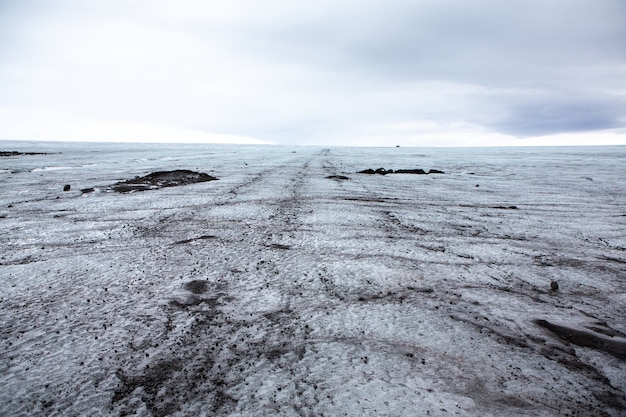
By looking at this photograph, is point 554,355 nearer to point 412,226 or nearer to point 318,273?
point 318,273

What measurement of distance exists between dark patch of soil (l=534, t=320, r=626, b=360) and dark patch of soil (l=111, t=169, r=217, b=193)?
5717 mm

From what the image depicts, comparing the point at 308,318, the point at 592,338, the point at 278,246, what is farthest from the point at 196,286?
the point at 592,338

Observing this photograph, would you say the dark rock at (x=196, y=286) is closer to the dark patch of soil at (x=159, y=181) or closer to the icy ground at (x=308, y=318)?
the icy ground at (x=308, y=318)

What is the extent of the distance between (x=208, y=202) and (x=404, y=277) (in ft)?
10.2

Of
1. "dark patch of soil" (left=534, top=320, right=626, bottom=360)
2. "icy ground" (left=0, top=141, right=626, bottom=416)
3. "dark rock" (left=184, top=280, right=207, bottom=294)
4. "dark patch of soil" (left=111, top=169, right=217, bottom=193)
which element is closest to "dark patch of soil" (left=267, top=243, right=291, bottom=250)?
"icy ground" (left=0, top=141, right=626, bottom=416)

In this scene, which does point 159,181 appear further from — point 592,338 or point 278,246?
point 592,338

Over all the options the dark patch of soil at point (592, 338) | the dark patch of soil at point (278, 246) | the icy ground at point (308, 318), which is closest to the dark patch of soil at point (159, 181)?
the icy ground at point (308, 318)

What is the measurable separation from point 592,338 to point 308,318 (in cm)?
123

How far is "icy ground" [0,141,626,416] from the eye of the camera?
4.05ft

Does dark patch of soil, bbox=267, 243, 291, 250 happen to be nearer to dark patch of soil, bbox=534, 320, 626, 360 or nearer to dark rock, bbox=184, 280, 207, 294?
dark rock, bbox=184, 280, 207, 294

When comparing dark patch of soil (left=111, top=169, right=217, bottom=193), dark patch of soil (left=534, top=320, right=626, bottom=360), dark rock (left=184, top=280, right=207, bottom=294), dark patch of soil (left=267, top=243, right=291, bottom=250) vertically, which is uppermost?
dark patch of soil (left=111, top=169, right=217, bottom=193)

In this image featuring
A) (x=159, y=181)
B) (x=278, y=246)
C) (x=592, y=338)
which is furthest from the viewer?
(x=159, y=181)

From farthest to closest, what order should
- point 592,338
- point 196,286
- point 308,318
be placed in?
point 196,286 < point 308,318 < point 592,338

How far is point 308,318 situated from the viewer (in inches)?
68.2
